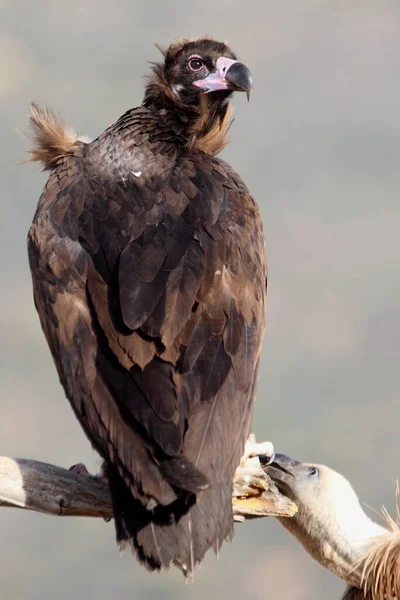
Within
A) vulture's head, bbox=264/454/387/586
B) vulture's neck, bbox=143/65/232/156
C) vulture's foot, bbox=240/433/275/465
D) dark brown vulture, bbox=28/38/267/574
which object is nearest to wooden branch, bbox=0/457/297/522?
vulture's foot, bbox=240/433/275/465

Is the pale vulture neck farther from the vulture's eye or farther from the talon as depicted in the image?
the vulture's eye

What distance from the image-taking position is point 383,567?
690cm

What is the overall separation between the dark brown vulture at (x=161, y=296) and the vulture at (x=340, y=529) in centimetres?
97

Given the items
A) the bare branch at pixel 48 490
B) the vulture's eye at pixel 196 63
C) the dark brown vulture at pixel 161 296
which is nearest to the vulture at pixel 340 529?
the dark brown vulture at pixel 161 296

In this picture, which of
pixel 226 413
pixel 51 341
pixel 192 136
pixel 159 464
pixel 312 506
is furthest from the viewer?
pixel 192 136

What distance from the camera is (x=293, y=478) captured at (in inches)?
278

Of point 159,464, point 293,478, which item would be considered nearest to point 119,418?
point 159,464

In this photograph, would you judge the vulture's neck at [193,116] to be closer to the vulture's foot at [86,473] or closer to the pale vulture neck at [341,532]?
the vulture's foot at [86,473]

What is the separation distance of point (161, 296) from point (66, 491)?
3.49ft

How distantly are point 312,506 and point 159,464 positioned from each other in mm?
1687

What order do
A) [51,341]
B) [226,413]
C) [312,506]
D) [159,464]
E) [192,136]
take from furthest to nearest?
[192,136] → [312,506] → [51,341] → [226,413] → [159,464]

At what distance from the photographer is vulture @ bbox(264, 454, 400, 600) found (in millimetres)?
6949

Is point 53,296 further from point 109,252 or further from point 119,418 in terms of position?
point 119,418

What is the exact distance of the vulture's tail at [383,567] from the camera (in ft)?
22.6
